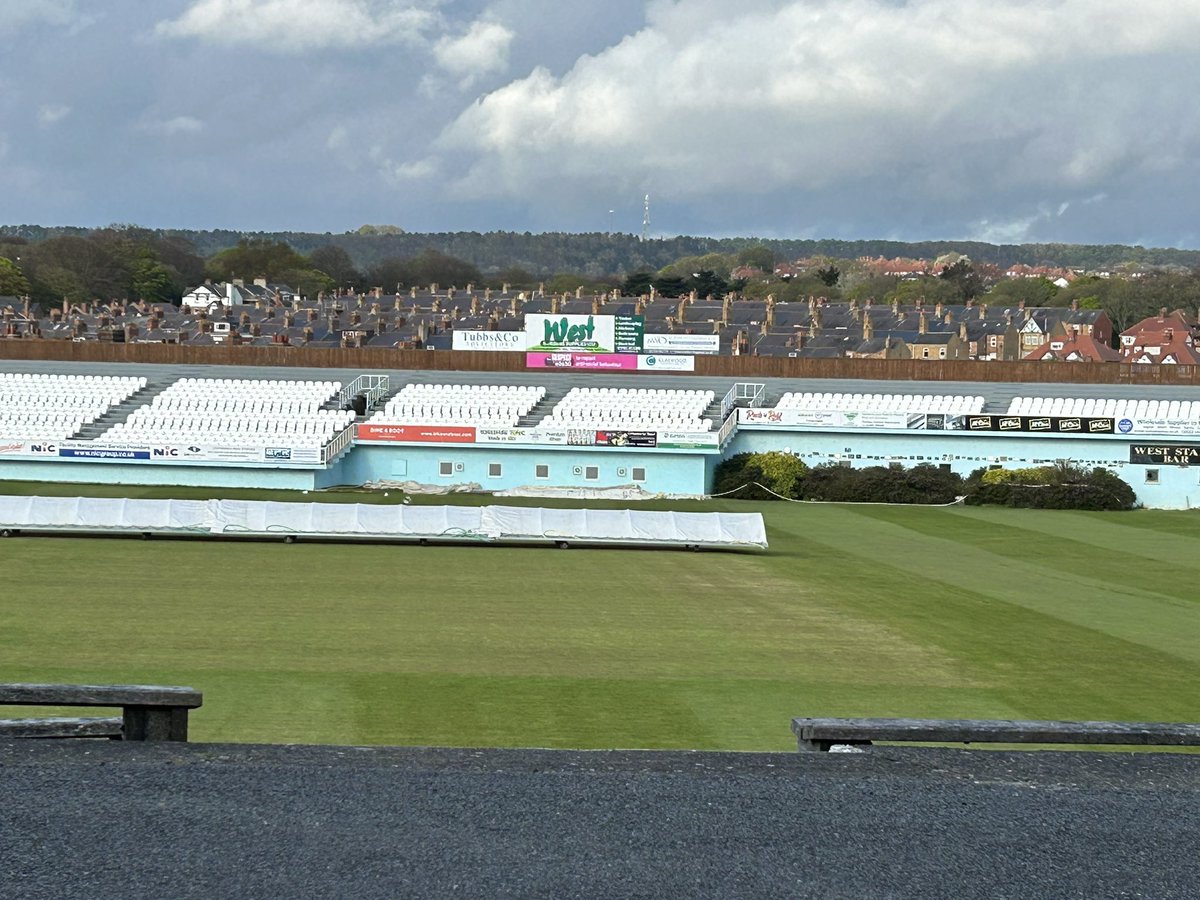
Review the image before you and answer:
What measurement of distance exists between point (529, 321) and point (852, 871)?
53.9 metres

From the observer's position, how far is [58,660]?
19031mm

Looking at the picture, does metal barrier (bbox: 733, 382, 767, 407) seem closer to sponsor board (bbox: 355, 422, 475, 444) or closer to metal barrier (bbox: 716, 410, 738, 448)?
metal barrier (bbox: 716, 410, 738, 448)

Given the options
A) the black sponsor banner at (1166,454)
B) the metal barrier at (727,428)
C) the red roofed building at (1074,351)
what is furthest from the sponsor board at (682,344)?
the red roofed building at (1074,351)

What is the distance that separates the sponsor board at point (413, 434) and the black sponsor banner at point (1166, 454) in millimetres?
25127

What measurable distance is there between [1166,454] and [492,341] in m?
28.0

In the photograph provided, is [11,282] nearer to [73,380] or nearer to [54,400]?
[73,380]

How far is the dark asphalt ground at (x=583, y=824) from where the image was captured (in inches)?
276

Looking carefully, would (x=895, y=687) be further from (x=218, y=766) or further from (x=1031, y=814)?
(x=218, y=766)

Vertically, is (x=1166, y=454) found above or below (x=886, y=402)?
below

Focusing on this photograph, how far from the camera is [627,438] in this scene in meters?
51.5

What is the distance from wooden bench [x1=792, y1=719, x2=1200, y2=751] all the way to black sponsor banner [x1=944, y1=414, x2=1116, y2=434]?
44319 mm

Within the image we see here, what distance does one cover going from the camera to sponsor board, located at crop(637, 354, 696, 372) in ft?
195

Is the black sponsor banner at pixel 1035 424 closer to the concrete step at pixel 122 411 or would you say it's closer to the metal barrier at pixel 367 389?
the metal barrier at pixel 367 389

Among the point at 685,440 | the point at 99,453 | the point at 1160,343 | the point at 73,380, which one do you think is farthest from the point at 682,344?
the point at 1160,343
